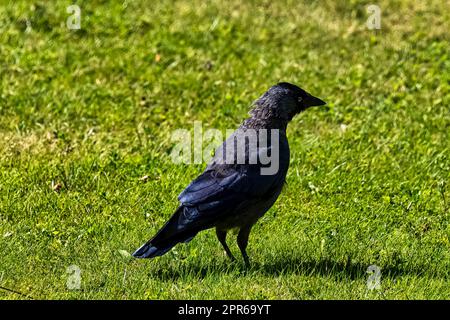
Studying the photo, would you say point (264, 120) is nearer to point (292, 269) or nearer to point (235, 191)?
point (235, 191)

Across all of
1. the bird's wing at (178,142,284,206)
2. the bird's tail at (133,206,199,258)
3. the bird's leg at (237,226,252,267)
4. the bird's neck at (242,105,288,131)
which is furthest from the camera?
the bird's neck at (242,105,288,131)

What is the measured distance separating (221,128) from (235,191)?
9.92ft

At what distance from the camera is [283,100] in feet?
25.1

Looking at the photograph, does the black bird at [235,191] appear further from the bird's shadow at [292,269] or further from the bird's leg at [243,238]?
the bird's shadow at [292,269]

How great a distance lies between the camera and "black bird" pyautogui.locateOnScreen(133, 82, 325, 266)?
22.3 ft

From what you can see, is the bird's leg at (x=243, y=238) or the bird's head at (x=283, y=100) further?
the bird's head at (x=283, y=100)

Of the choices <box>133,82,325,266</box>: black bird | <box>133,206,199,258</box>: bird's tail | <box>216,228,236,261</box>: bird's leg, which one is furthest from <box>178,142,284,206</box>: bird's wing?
<box>216,228,236,261</box>: bird's leg

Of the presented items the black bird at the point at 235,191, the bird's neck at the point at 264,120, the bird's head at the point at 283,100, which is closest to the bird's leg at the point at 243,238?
the black bird at the point at 235,191

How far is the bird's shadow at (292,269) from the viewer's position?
6.94m

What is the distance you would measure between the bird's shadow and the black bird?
0.49 ft

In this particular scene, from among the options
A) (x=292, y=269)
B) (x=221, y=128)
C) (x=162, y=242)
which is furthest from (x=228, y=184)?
(x=221, y=128)

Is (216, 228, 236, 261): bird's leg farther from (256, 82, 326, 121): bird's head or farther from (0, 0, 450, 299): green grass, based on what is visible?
(256, 82, 326, 121): bird's head

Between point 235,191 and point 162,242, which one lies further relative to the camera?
point 235,191
